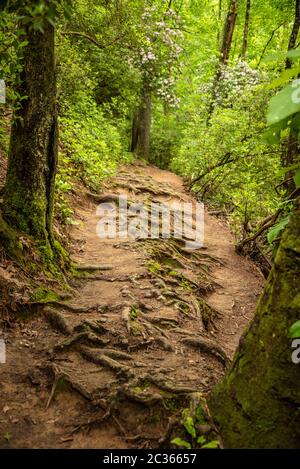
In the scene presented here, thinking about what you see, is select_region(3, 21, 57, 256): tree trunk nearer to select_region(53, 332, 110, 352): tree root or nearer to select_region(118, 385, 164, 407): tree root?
select_region(53, 332, 110, 352): tree root

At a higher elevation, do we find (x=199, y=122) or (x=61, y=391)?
(x=199, y=122)

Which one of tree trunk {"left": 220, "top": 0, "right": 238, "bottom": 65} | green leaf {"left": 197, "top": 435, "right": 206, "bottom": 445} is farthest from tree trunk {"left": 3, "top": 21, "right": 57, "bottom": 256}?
tree trunk {"left": 220, "top": 0, "right": 238, "bottom": 65}

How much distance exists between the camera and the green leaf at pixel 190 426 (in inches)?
102

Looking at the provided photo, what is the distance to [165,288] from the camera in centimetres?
616

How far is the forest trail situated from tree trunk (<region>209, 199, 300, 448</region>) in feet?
1.79

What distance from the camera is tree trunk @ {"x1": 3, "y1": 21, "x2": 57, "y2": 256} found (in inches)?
192

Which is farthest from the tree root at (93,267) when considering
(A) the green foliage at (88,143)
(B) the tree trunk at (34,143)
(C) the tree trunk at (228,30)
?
(C) the tree trunk at (228,30)

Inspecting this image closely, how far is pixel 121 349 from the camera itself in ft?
14.0

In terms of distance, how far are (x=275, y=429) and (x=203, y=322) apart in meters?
3.62

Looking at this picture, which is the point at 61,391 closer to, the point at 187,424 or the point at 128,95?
the point at 187,424

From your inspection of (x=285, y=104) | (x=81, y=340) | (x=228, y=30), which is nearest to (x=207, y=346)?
(x=81, y=340)

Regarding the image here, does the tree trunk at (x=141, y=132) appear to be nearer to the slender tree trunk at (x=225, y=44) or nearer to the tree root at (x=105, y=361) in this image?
the slender tree trunk at (x=225, y=44)

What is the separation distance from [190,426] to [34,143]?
155 inches

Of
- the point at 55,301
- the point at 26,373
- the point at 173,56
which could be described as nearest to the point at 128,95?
the point at 173,56
